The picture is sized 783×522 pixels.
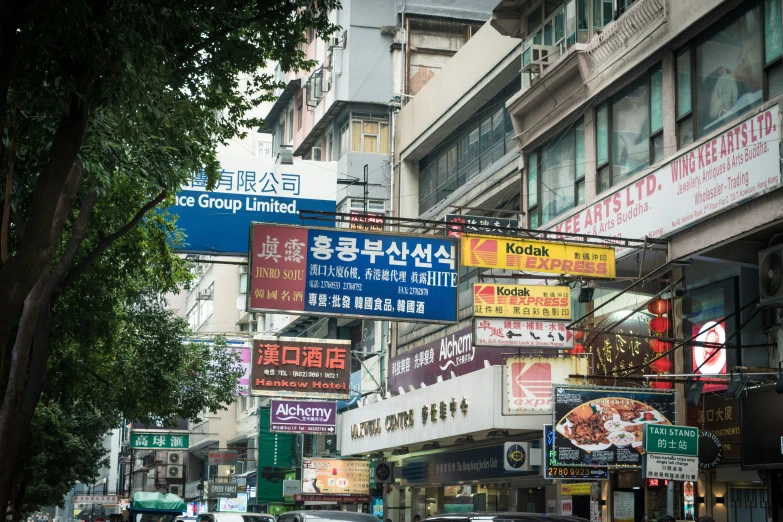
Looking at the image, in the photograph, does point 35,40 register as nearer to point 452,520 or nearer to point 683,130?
point 452,520

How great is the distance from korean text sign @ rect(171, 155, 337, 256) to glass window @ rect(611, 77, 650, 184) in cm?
1062

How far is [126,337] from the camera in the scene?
27.0 meters

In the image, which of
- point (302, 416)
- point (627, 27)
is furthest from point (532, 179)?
point (302, 416)

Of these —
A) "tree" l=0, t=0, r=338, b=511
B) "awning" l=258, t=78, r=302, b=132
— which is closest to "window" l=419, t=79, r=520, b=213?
"tree" l=0, t=0, r=338, b=511

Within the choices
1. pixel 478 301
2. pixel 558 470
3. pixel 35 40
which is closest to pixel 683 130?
pixel 478 301

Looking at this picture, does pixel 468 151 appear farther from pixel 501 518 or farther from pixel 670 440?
pixel 501 518

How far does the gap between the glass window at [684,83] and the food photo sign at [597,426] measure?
16.8ft

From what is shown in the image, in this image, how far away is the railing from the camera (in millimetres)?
20008

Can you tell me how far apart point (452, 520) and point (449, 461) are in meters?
20.1

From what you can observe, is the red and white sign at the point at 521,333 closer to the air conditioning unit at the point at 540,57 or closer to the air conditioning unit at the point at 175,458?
the air conditioning unit at the point at 540,57

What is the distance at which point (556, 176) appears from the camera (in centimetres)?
2423

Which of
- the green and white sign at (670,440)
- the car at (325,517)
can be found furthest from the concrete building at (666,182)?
the car at (325,517)

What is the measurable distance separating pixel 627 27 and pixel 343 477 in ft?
61.2

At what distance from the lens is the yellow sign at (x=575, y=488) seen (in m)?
23.5
